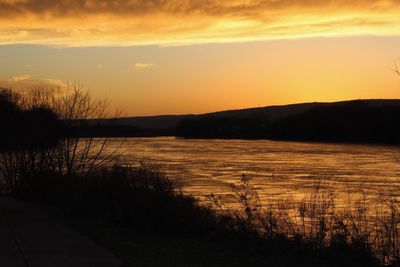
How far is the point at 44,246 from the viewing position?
315 inches

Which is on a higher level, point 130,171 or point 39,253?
point 130,171

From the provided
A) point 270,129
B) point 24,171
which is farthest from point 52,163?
Answer: point 270,129

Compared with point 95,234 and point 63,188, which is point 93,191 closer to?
point 63,188

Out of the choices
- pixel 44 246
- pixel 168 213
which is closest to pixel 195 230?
pixel 168 213

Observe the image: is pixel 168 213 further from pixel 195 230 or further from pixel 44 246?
pixel 44 246

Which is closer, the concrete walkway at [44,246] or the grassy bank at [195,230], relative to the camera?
the concrete walkway at [44,246]

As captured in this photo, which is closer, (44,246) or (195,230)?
(44,246)

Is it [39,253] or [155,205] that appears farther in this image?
[155,205]

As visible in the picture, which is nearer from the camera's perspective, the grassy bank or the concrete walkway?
the concrete walkway

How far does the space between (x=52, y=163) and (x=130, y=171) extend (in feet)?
11.9

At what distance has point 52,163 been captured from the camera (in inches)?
598

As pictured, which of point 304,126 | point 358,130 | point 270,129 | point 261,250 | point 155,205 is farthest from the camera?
point 270,129

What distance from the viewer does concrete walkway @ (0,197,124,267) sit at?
23.2 feet

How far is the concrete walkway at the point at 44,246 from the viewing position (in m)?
7.08
